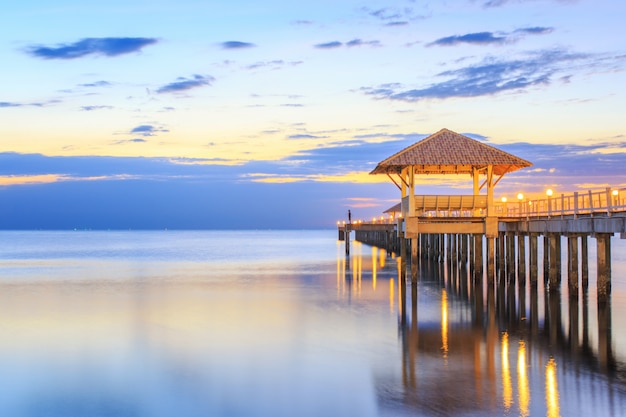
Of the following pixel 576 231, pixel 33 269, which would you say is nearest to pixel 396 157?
pixel 576 231

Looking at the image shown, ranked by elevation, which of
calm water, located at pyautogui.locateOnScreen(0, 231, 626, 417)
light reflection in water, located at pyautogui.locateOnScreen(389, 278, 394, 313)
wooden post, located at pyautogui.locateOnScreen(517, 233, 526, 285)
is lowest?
calm water, located at pyautogui.locateOnScreen(0, 231, 626, 417)

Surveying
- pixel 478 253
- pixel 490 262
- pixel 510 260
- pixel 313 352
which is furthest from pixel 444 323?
pixel 510 260

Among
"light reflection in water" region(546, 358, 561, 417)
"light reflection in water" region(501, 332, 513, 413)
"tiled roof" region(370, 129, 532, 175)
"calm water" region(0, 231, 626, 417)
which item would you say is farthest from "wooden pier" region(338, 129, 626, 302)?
"light reflection in water" region(546, 358, 561, 417)

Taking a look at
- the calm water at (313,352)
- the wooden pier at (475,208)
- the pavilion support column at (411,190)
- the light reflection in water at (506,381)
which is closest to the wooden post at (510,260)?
the wooden pier at (475,208)

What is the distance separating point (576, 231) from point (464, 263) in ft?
60.8

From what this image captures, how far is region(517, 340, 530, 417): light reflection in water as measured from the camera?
11.1 metres

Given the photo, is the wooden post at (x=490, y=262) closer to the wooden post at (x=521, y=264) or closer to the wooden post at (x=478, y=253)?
the wooden post at (x=521, y=264)

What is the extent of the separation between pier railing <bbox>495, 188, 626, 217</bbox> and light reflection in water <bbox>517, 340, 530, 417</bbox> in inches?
247

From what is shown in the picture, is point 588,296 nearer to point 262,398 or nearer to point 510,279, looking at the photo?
point 510,279

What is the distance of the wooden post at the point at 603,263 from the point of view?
2116 centimetres

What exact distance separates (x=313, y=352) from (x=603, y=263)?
410 inches

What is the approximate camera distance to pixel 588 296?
25156 millimetres

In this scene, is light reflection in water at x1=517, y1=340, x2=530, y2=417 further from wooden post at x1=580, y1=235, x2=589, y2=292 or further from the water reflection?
wooden post at x1=580, y1=235, x2=589, y2=292

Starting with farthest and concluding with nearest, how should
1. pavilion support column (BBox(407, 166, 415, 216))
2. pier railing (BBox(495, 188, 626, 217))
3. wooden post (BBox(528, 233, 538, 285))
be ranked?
wooden post (BBox(528, 233, 538, 285)) → pavilion support column (BBox(407, 166, 415, 216)) → pier railing (BBox(495, 188, 626, 217))
